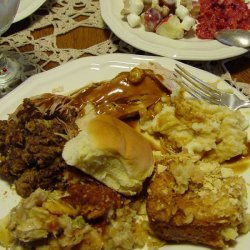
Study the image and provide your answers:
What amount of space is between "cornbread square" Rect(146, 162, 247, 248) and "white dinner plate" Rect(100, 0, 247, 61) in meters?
0.63

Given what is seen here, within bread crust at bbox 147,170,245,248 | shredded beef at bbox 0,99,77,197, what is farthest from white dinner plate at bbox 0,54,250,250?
bread crust at bbox 147,170,245,248

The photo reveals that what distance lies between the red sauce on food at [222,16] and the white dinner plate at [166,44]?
0.29 ft

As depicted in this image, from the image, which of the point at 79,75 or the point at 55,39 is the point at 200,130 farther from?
the point at 55,39

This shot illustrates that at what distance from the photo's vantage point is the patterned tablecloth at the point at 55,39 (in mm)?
2008

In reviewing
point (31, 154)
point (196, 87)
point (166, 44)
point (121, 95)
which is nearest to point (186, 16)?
point (166, 44)

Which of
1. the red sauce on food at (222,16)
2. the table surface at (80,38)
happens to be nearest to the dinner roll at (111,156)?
the table surface at (80,38)

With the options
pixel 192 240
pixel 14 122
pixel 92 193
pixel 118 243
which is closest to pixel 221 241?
pixel 192 240

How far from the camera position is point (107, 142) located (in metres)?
1.39

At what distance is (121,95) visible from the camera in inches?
68.4

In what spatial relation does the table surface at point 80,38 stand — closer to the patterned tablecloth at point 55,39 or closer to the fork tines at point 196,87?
the patterned tablecloth at point 55,39

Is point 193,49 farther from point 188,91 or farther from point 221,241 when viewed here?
point 221,241

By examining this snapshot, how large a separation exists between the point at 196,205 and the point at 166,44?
843 millimetres

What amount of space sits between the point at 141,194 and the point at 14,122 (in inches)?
19.2

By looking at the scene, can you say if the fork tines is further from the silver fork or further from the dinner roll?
the dinner roll
